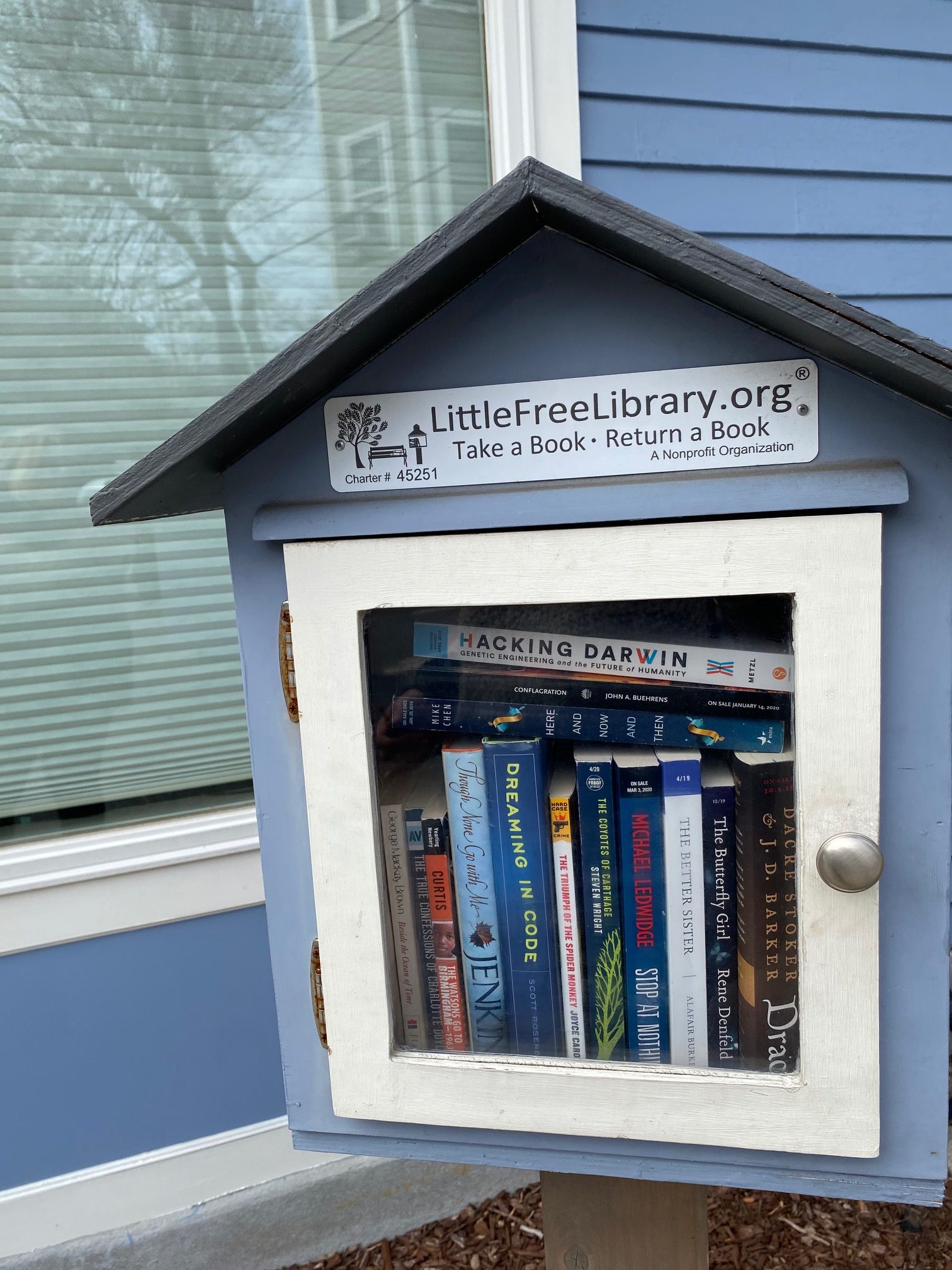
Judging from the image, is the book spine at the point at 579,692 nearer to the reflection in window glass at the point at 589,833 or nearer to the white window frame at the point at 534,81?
the reflection in window glass at the point at 589,833

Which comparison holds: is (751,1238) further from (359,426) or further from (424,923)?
(359,426)

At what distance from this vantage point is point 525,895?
80 cm

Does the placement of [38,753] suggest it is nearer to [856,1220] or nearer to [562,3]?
[562,3]

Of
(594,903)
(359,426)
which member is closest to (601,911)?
(594,903)

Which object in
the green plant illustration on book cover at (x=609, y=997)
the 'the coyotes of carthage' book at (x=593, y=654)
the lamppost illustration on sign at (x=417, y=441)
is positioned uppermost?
the lamppost illustration on sign at (x=417, y=441)

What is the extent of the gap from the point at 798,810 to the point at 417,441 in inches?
17.5

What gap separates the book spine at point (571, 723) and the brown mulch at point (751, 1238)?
164cm

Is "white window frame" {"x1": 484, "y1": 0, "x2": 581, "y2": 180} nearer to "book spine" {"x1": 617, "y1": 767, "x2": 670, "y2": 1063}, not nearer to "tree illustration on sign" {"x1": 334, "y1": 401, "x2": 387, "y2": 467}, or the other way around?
"tree illustration on sign" {"x1": 334, "y1": 401, "x2": 387, "y2": 467}

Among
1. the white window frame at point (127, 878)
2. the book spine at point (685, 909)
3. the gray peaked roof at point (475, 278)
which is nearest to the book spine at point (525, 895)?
the book spine at point (685, 909)

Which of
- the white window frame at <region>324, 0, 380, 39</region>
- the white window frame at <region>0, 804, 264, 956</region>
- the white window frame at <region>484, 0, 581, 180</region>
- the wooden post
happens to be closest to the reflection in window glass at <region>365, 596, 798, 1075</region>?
the wooden post

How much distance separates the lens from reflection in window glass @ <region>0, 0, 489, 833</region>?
1.67 m

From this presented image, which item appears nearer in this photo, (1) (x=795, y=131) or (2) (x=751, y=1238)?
(2) (x=751, y=1238)

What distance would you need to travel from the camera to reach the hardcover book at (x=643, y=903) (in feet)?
2.52

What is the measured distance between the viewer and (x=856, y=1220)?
6.34 ft
